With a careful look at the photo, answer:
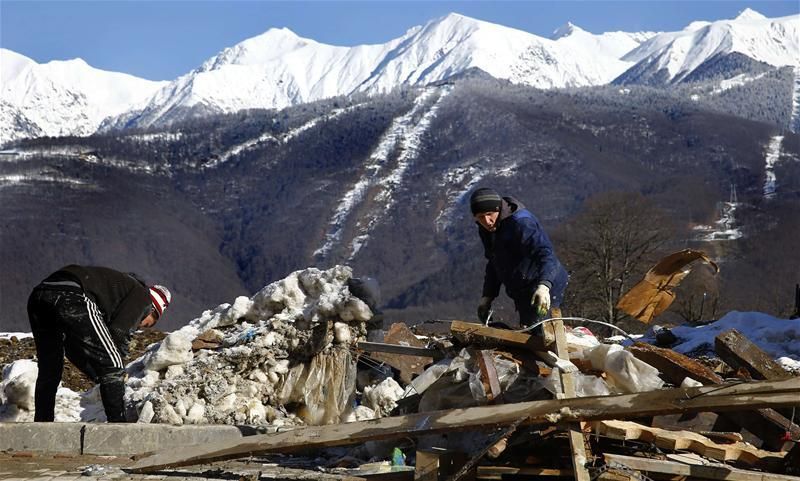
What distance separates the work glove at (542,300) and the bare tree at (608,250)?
20421mm

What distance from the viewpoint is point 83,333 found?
5.80 m

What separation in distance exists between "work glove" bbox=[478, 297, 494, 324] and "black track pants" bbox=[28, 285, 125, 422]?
2390 mm

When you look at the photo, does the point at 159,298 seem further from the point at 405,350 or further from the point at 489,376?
the point at 489,376

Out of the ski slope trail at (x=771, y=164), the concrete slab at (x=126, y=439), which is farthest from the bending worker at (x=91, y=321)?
the ski slope trail at (x=771, y=164)

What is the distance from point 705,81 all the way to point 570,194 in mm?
88836

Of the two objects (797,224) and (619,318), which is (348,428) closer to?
(619,318)

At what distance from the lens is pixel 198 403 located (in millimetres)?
6809

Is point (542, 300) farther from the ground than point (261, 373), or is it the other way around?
point (542, 300)

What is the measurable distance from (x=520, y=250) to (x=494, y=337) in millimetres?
1120

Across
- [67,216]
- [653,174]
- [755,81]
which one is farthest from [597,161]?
[755,81]

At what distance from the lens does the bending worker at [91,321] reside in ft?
19.0

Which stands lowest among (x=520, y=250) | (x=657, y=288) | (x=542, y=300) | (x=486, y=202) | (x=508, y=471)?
(x=508, y=471)

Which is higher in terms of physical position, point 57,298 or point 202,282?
point 57,298

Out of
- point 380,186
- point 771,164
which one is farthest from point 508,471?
point 771,164
